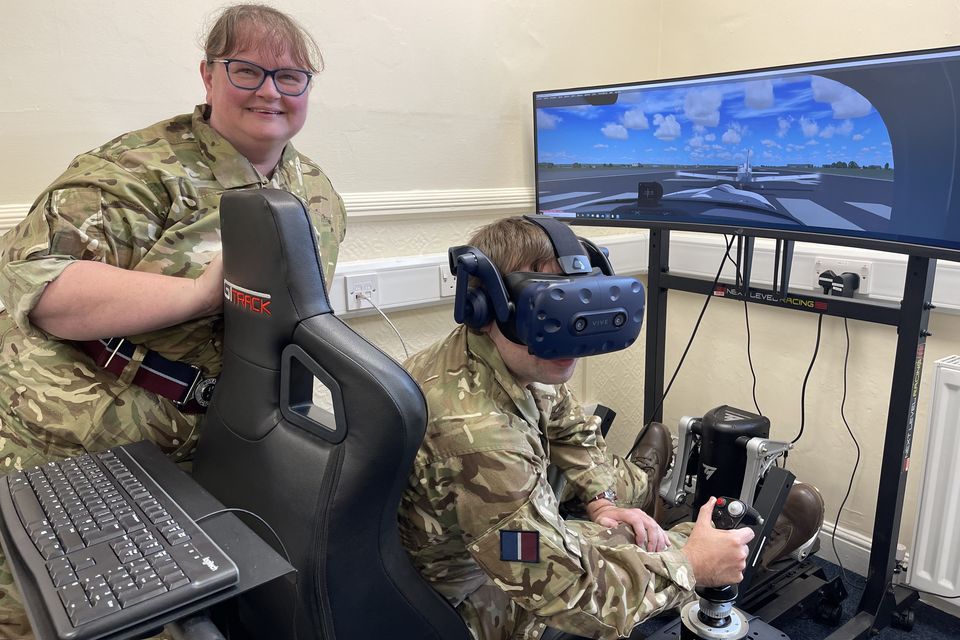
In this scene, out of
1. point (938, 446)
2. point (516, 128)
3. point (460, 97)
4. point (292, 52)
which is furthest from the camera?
point (516, 128)

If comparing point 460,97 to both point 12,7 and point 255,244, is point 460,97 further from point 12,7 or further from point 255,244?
point 255,244

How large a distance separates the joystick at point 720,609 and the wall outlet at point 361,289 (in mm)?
1130

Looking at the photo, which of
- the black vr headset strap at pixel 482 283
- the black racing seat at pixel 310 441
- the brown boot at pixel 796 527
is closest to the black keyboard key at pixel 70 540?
the black racing seat at pixel 310 441

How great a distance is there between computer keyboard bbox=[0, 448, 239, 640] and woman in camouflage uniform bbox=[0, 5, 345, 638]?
212 mm

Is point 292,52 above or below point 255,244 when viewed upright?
above

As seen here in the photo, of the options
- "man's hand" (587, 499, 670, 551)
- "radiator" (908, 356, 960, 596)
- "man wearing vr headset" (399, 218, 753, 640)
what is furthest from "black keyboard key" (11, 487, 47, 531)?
"radiator" (908, 356, 960, 596)

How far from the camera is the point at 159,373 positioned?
3.77 ft

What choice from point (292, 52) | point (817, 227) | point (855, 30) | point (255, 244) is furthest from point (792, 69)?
point (255, 244)

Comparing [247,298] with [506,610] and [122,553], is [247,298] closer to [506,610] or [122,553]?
[122,553]

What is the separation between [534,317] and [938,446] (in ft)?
4.68

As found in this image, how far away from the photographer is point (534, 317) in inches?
37.5

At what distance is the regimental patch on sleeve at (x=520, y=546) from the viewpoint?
38.0 inches

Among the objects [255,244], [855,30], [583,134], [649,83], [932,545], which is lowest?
[932,545]

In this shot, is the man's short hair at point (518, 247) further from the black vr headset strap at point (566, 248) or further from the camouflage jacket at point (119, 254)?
the camouflage jacket at point (119, 254)
